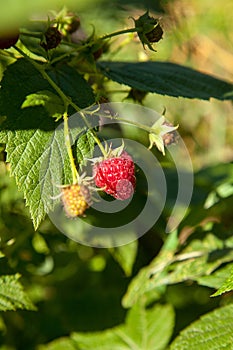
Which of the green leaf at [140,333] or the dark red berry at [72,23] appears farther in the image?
the green leaf at [140,333]

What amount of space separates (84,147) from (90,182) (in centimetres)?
5

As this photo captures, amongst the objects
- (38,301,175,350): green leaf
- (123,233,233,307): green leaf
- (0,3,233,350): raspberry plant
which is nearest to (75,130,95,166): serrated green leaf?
(0,3,233,350): raspberry plant

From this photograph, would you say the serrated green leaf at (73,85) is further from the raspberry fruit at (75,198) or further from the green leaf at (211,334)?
the green leaf at (211,334)

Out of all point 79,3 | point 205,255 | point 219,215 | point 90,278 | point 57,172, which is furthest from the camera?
point 90,278

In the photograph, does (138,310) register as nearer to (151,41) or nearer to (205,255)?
(205,255)

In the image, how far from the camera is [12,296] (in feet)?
3.39

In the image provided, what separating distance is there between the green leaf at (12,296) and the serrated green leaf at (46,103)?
342mm

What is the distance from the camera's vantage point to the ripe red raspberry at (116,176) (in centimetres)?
78

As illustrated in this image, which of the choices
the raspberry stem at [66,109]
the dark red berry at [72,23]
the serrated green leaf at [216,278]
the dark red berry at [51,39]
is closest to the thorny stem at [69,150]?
the raspberry stem at [66,109]

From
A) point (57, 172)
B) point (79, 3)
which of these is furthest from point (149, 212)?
point (79, 3)

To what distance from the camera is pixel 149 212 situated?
1.40 metres

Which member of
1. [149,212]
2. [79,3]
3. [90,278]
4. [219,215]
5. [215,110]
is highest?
[79,3]

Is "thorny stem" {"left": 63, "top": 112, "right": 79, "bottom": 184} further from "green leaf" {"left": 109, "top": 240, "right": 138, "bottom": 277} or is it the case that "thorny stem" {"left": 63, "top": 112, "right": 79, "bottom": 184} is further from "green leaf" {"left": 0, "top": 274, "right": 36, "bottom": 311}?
"green leaf" {"left": 109, "top": 240, "right": 138, "bottom": 277}

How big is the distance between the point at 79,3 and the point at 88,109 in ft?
2.18
